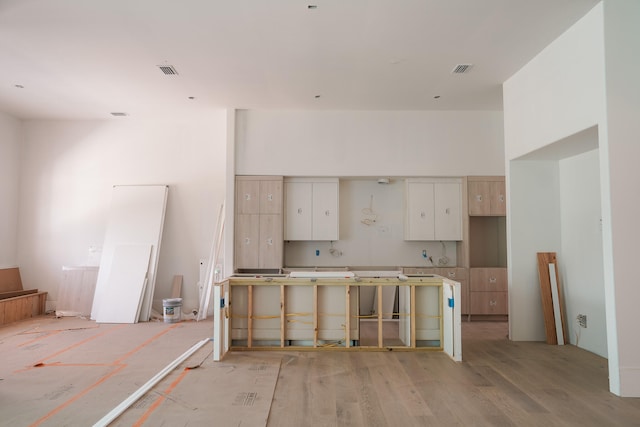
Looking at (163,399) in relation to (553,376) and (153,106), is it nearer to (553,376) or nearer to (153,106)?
(553,376)

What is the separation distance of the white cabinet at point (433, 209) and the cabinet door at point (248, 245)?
260 cm

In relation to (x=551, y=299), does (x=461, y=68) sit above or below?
above

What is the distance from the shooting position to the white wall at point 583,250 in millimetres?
4656

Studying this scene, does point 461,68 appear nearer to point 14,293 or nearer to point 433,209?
A: point 433,209

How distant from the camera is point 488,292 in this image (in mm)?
6445

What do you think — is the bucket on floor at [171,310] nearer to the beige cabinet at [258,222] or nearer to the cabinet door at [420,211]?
the beige cabinet at [258,222]

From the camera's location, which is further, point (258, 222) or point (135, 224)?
point (135, 224)

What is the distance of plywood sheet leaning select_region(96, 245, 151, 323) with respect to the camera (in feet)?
20.5

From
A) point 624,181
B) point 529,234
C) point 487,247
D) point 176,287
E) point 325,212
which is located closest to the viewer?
point 624,181

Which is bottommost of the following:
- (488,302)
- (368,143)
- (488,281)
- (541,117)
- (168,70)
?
(488,302)

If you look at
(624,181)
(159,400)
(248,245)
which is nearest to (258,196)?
(248,245)

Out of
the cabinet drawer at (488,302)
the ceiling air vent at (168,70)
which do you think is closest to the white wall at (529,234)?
the cabinet drawer at (488,302)

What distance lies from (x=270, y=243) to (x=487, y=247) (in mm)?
3887

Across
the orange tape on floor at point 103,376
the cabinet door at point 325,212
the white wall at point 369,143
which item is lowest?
the orange tape on floor at point 103,376
